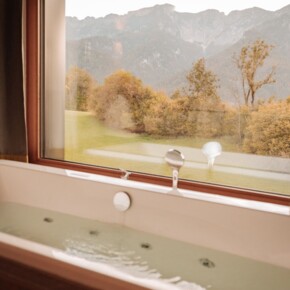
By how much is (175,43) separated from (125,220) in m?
1.14

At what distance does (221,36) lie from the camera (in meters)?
2.37

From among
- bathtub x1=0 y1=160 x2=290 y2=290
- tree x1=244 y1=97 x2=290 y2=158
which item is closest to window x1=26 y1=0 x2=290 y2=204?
tree x1=244 y1=97 x2=290 y2=158

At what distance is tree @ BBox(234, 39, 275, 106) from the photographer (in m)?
2.21

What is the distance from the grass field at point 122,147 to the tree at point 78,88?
0.06 meters

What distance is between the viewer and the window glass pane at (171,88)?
2209 millimetres

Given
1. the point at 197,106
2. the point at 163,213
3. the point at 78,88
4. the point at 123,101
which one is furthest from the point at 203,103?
the point at 78,88

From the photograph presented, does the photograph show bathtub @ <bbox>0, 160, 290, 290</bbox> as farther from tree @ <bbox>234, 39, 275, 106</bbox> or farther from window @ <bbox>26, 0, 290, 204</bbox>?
tree @ <bbox>234, 39, 275, 106</bbox>

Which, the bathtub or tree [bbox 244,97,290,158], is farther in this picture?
tree [bbox 244,97,290,158]

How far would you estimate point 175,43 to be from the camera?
2.54m

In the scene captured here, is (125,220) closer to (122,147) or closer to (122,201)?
(122,201)

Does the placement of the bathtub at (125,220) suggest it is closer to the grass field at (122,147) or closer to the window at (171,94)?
the window at (171,94)

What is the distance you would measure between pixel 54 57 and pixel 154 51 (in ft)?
2.45

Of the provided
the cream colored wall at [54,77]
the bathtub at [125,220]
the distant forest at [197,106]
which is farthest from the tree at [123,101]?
the bathtub at [125,220]

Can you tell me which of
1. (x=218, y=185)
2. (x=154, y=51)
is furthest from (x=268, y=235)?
(x=154, y=51)
